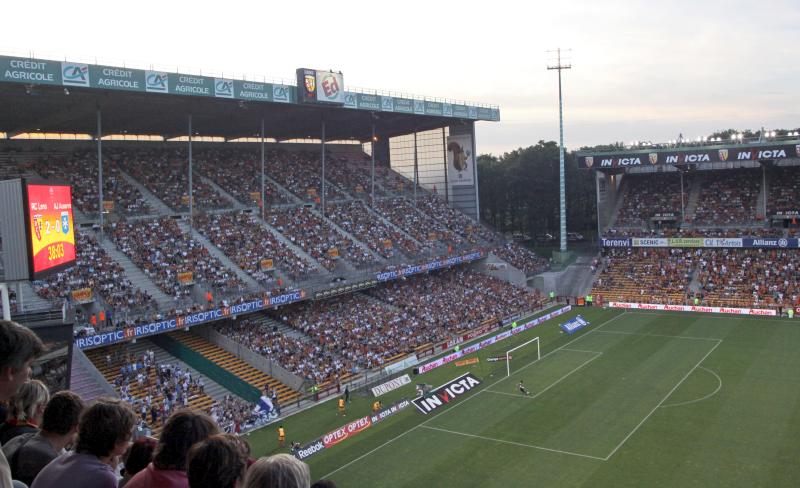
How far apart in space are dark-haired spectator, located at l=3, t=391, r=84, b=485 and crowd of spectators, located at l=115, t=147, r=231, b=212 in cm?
3982

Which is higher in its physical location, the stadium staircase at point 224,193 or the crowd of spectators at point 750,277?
the stadium staircase at point 224,193

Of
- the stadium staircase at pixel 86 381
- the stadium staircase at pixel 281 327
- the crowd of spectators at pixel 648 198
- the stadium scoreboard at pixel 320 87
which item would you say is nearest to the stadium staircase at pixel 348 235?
the stadium scoreboard at pixel 320 87

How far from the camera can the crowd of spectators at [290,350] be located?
34.9 metres

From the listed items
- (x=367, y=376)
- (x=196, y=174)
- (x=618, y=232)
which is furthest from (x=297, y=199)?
(x=618, y=232)

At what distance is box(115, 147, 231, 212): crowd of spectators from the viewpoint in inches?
1724

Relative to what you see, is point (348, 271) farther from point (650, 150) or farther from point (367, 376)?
point (650, 150)

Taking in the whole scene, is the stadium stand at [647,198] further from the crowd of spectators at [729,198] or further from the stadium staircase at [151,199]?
the stadium staircase at [151,199]

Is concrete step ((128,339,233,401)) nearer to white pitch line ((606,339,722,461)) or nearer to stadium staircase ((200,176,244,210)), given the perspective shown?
stadium staircase ((200,176,244,210))

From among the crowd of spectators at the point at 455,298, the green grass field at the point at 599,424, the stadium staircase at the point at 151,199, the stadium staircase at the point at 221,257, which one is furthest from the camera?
the crowd of spectators at the point at 455,298

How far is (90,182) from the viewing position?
40844mm

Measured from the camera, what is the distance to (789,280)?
1971 inches

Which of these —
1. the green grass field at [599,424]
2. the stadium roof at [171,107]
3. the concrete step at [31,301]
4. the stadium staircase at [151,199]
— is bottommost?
the green grass field at [599,424]

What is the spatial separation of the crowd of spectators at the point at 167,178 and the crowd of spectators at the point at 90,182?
1413 millimetres

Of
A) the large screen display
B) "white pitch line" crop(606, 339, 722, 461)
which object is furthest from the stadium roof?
"white pitch line" crop(606, 339, 722, 461)
